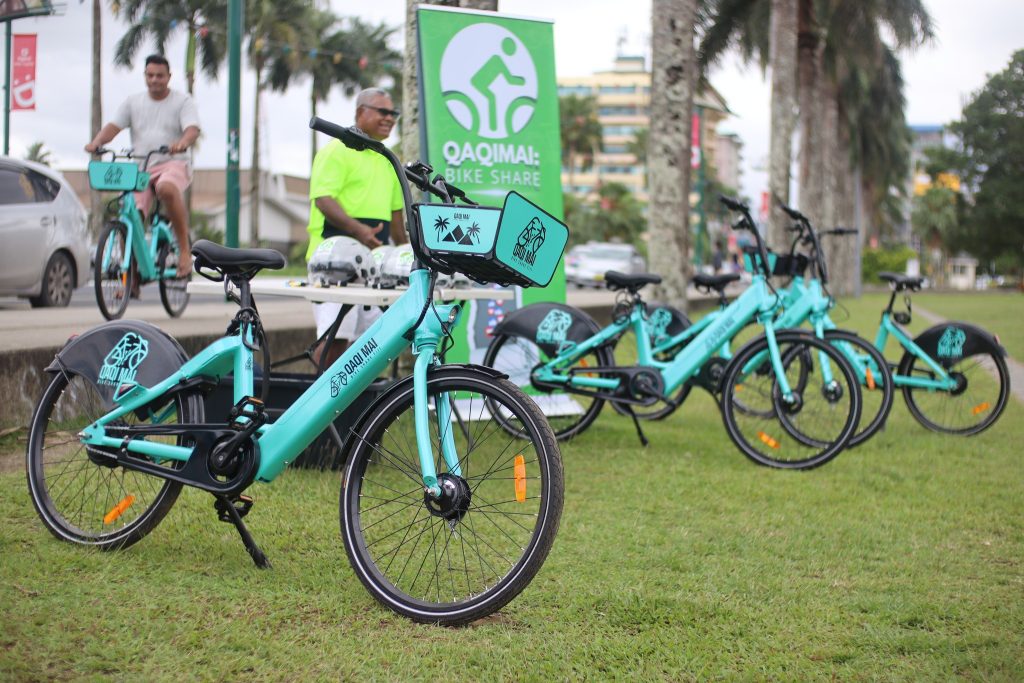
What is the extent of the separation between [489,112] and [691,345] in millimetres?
2102

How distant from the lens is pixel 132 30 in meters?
42.1

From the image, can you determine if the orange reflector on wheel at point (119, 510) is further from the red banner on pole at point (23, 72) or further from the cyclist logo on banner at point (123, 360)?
the red banner on pole at point (23, 72)

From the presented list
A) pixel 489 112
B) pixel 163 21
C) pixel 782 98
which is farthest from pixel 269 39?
pixel 489 112

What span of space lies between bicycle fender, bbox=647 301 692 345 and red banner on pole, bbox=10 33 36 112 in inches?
564

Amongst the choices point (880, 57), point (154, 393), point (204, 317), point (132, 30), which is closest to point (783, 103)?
point (880, 57)

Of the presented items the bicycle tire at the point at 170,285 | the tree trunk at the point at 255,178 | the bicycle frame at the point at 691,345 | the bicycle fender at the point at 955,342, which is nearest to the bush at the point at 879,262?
the tree trunk at the point at 255,178

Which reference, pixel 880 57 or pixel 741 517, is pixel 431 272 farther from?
pixel 880 57

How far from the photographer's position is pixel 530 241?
3.71 meters

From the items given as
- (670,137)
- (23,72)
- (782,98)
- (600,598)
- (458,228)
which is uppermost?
(782,98)

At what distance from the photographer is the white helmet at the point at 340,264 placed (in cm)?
569

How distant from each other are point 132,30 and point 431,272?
138ft

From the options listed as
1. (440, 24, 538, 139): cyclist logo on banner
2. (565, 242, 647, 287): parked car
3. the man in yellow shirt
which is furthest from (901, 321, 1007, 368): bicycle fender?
(565, 242, 647, 287): parked car

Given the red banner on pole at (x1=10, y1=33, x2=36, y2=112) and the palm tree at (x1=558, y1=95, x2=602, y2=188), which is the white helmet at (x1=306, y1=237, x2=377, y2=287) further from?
the palm tree at (x1=558, y1=95, x2=602, y2=188)

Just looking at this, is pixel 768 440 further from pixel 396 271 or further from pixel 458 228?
pixel 458 228
